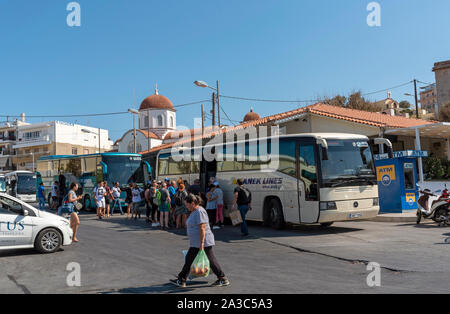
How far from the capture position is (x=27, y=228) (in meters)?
9.95

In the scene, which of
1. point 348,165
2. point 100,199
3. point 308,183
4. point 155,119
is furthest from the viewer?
point 155,119

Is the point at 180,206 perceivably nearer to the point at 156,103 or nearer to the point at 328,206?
the point at 328,206

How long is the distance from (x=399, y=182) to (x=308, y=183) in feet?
21.5

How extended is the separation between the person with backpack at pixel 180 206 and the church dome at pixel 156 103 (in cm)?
A: 5217

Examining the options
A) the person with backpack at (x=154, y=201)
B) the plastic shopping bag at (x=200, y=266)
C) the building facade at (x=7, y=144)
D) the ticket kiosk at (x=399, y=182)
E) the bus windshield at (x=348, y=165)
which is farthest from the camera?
the building facade at (x=7, y=144)

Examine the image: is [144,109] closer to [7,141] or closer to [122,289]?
[7,141]

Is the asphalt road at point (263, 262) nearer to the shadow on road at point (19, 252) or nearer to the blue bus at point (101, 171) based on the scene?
the shadow on road at point (19, 252)

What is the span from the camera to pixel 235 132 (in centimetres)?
2850

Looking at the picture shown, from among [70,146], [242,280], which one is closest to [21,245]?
[242,280]

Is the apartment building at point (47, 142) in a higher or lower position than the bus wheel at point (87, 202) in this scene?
higher

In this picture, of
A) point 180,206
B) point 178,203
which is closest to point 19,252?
point 178,203

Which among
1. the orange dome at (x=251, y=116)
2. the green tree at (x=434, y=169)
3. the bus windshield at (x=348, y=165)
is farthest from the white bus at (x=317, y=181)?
the orange dome at (x=251, y=116)

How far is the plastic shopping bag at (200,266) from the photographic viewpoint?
6.45 meters
